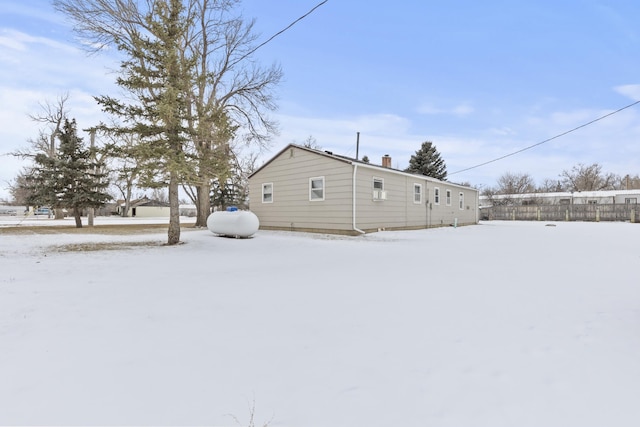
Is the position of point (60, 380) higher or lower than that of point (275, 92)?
lower

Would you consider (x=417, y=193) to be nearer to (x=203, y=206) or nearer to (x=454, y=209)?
(x=454, y=209)

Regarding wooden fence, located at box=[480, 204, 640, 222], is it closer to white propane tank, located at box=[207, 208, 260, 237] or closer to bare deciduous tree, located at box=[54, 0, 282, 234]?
bare deciduous tree, located at box=[54, 0, 282, 234]

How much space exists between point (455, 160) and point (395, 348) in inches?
1441

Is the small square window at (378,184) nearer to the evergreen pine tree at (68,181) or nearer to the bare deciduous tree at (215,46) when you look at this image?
the bare deciduous tree at (215,46)

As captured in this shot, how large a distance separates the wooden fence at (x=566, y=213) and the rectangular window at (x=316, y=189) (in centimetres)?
2646

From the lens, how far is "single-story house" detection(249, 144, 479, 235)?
43.2 feet

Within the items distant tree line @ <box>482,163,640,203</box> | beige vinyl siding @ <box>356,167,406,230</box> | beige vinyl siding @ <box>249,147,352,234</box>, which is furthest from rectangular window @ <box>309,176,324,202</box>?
distant tree line @ <box>482,163,640,203</box>

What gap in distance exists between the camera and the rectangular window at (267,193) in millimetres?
16391

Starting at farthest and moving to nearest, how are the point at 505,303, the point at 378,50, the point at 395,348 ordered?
the point at 378,50 → the point at 505,303 → the point at 395,348

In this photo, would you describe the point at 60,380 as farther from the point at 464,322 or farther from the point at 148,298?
the point at 464,322

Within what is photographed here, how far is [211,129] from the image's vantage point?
32.7 feet

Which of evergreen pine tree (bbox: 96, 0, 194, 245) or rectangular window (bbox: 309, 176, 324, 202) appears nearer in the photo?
evergreen pine tree (bbox: 96, 0, 194, 245)

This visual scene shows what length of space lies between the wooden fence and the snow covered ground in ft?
97.4

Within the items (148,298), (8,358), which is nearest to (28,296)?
(148,298)
